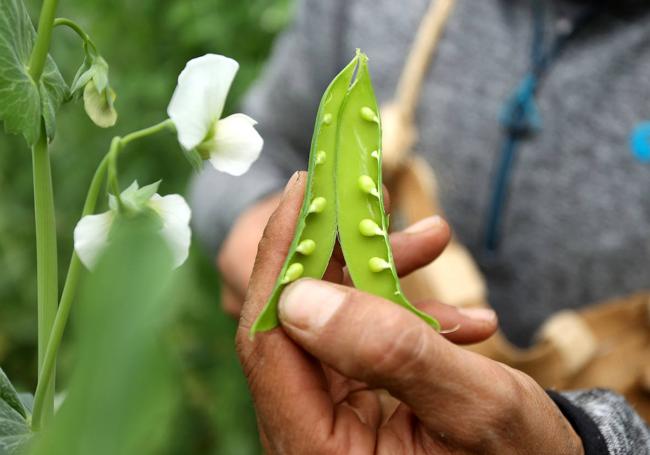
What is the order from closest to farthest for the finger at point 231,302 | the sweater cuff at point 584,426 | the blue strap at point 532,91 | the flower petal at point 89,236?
1. the flower petal at point 89,236
2. the sweater cuff at point 584,426
3. the blue strap at point 532,91
4. the finger at point 231,302

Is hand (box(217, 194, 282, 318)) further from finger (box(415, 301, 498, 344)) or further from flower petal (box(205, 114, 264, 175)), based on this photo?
flower petal (box(205, 114, 264, 175))

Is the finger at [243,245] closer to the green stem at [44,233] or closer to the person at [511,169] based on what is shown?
the person at [511,169]

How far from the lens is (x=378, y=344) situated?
0.35m

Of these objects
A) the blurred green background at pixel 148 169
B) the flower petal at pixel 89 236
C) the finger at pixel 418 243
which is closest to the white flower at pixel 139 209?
the flower petal at pixel 89 236

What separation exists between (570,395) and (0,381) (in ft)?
1.15

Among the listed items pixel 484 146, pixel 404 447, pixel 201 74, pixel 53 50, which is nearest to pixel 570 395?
pixel 404 447

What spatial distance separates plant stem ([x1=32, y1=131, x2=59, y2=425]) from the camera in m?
0.32

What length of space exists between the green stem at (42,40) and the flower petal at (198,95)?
54mm

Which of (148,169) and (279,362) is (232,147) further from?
(148,169)

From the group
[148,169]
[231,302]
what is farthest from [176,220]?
[148,169]

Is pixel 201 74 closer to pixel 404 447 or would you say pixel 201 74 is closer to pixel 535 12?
pixel 404 447

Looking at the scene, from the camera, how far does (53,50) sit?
1217 millimetres

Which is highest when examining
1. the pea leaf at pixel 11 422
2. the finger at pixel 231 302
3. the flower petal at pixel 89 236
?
the flower petal at pixel 89 236

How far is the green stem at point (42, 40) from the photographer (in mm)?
296
